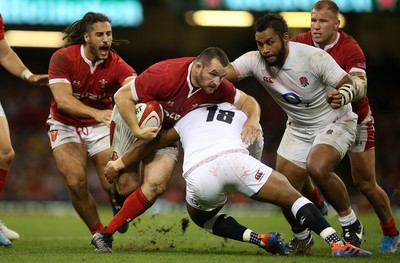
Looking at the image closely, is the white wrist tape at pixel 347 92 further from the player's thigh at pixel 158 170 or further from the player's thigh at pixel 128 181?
the player's thigh at pixel 128 181

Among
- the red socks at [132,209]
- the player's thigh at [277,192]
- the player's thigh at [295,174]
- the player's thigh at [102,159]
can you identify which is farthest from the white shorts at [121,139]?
the player's thigh at [277,192]

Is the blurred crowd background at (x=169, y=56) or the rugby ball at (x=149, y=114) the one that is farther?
the blurred crowd background at (x=169, y=56)

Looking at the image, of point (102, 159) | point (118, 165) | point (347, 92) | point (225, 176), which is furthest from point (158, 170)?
point (347, 92)

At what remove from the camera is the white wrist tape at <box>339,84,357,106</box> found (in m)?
6.95

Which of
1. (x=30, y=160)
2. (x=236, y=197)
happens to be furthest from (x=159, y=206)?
(x=30, y=160)

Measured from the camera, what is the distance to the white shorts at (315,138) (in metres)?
7.74

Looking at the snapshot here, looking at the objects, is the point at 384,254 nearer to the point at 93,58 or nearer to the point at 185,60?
the point at 185,60

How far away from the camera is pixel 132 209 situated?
7285mm

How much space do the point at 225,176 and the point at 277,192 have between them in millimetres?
440

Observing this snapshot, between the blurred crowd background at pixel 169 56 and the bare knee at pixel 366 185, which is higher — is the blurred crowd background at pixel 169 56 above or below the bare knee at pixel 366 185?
below

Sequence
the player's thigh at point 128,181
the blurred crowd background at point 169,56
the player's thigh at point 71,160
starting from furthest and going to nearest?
the blurred crowd background at point 169,56 < the player's thigh at point 71,160 < the player's thigh at point 128,181

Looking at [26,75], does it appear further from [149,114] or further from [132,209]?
[132,209]

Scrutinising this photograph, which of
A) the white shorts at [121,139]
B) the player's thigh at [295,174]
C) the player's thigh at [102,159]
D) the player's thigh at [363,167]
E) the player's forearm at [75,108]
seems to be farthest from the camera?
the player's thigh at [102,159]

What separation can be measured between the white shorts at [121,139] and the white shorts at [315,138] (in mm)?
1166
